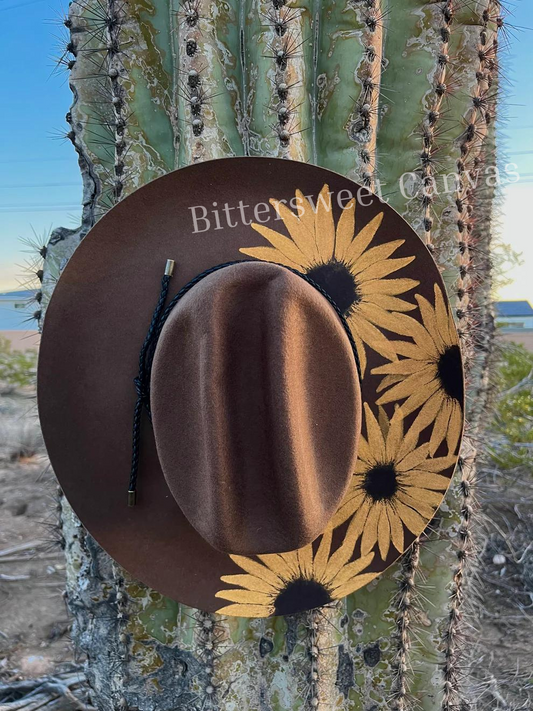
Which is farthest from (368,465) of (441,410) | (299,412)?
(299,412)

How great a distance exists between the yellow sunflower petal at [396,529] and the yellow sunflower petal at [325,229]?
19.6 inches

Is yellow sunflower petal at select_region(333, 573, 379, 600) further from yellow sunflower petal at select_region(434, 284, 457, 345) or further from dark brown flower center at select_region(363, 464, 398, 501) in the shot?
yellow sunflower petal at select_region(434, 284, 457, 345)

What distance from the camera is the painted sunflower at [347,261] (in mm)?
874

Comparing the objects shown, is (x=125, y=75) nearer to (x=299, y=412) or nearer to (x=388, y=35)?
(x=388, y=35)

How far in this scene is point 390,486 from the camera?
952 millimetres

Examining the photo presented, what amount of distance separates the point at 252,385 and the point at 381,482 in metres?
0.39

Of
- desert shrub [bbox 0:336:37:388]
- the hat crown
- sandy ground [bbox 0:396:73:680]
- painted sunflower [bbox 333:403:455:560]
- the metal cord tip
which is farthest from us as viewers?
desert shrub [bbox 0:336:37:388]

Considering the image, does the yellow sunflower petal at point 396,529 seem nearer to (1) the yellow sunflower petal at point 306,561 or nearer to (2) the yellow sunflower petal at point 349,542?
(2) the yellow sunflower petal at point 349,542

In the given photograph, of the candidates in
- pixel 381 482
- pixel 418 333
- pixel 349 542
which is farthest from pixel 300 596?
pixel 418 333

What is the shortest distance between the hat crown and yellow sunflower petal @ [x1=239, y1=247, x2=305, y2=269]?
141mm

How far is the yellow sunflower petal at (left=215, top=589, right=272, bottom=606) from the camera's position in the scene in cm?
91

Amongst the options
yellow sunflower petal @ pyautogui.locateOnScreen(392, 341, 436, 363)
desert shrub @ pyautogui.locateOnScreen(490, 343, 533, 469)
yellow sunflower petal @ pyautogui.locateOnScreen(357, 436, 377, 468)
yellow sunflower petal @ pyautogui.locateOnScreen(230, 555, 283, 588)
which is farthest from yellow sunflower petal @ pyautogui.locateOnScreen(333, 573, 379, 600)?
desert shrub @ pyautogui.locateOnScreen(490, 343, 533, 469)

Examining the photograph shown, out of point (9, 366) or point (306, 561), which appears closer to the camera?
point (306, 561)

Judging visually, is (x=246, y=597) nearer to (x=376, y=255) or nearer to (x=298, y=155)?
(x=376, y=255)
